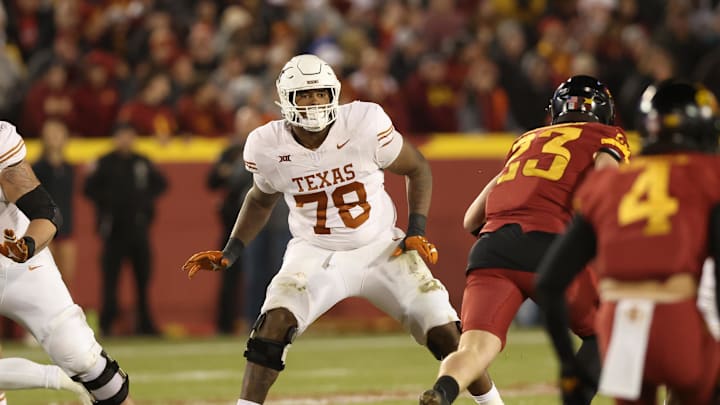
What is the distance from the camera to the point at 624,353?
365 centimetres

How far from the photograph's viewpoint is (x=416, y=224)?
5.77m

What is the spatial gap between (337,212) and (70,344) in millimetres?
1215

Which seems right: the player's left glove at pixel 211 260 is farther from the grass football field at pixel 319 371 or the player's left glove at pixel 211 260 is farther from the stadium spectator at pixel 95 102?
the stadium spectator at pixel 95 102

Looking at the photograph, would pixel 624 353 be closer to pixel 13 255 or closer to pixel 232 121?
pixel 13 255

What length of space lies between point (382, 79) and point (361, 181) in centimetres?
662

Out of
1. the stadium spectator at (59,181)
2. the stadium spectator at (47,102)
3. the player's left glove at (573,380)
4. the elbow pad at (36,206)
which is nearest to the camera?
the player's left glove at (573,380)

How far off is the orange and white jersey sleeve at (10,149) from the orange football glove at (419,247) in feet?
5.10

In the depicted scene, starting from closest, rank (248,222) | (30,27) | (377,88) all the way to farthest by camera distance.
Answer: (248,222), (377,88), (30,27)

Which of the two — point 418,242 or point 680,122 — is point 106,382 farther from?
point 680,122

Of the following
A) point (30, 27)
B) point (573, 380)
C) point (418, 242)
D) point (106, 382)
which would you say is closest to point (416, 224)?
point (418, 242)

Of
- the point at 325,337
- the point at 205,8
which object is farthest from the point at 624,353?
the point at 205,8

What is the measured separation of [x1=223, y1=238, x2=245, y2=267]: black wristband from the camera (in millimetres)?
5738

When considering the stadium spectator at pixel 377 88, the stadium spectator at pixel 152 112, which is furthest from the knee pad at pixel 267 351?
the stadium spectator at pixel 377 88

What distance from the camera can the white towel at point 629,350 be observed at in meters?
3.64
